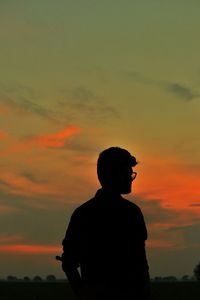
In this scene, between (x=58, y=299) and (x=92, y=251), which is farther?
(x=58, y=299)

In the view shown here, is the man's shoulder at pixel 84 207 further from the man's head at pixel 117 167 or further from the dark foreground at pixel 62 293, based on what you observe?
the dark foreground at pixel 62 293

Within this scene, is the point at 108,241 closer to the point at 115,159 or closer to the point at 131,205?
the point at 131,205

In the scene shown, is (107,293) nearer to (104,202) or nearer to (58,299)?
(104,202)

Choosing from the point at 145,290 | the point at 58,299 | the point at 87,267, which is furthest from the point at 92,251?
the point at 58,299

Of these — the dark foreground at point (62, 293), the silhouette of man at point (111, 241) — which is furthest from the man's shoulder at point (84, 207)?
the dark foreground at point (62, 293)

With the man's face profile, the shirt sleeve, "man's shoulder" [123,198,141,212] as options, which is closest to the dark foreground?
the shirt sleeve

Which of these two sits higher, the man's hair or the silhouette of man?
the man's hair

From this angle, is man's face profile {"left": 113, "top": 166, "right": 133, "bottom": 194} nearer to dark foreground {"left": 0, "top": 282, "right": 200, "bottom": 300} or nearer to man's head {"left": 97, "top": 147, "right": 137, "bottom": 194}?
man's head {"left": 97, "top": 147, "right": 137, "bottom": 194}

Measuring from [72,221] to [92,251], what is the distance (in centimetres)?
33

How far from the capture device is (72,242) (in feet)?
20.7

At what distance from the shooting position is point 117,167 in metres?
6.14

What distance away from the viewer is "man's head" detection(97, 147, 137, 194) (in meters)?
6.13

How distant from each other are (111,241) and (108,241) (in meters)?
0.03

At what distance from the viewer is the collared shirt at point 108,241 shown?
609cm
